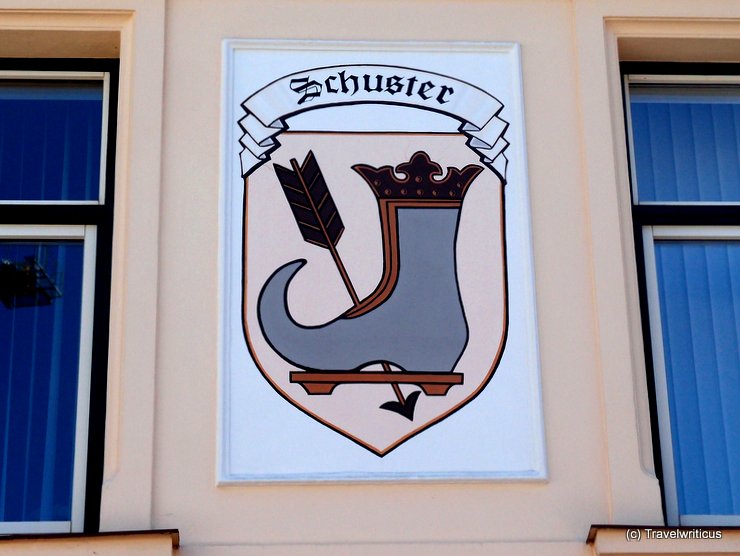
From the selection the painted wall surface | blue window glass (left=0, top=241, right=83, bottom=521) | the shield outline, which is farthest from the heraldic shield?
blue window glass (left=0, top=241, right=83, bottom=521)

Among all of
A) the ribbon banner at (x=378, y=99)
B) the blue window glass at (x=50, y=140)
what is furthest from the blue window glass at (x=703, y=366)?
the blue window glass at (x=50, y=140)

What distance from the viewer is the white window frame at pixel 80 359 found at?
512 centimetres

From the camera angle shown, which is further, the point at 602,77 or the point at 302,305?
the point at 602,77

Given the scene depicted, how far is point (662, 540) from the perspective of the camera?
4855 mm

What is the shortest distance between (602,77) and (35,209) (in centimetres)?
216

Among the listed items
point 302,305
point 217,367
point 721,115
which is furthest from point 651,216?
point 217,367

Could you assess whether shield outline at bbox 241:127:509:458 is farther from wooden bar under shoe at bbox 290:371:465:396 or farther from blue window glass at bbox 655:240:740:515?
blue window glass at bbox 655:240:740:515

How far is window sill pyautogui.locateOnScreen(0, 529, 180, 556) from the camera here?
478cm

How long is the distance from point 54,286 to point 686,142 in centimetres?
247

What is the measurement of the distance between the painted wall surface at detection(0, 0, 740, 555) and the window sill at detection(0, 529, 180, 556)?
132 mm

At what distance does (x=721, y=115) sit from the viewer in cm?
599

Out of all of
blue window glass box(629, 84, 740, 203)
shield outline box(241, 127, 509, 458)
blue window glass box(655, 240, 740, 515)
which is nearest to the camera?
shield outline box(241, 127, 509, 458)

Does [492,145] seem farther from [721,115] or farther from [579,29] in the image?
[721,115]

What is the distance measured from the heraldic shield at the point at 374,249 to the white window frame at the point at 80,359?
60 cm
